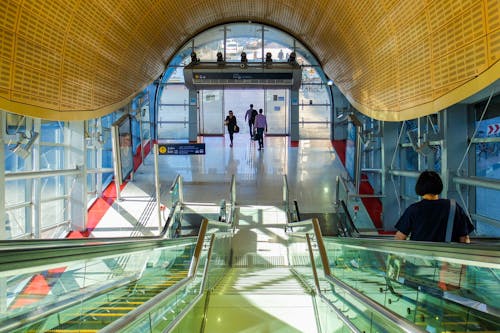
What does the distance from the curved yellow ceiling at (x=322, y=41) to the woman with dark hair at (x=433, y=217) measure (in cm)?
213

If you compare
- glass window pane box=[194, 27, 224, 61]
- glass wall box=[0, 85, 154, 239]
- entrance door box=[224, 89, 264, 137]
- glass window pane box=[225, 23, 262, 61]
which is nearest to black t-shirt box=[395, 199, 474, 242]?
glass wall box=[0, 85, 154, 239]

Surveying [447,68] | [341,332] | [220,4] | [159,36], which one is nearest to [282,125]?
[220,4]

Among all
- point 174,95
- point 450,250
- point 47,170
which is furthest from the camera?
point 174,95

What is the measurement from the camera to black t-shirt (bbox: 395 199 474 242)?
2.88 m

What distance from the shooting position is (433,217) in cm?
292

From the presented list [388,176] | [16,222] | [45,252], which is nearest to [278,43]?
[388,176]

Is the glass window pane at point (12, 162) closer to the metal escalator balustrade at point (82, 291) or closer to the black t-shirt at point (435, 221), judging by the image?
the metal escalator balustrade at point (82, 291)

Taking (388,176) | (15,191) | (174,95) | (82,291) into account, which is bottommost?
(82,291)

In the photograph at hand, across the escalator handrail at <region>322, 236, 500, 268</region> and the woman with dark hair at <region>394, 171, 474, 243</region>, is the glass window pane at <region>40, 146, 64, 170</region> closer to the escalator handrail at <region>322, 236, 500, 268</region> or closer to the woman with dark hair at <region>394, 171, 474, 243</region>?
the escalator handrail at <region>322, 236, 500, 268</region>

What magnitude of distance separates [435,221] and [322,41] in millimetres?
10143

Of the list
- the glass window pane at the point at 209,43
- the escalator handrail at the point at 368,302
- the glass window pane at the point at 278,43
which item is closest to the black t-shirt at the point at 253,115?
the glass window pane at the point at 278,43

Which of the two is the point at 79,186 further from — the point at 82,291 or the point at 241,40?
the point at 241,40

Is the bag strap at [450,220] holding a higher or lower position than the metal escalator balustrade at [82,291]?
higher

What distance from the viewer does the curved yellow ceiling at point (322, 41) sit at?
5047 mm
